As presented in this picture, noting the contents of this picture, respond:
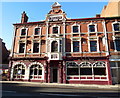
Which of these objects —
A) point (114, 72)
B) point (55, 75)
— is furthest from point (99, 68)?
point (55, 75)

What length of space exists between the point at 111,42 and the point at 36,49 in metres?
12.3

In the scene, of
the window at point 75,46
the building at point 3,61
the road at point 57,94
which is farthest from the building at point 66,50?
the road at point 57,94

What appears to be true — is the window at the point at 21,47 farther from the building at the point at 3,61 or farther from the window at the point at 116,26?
the window at the point at 116,26

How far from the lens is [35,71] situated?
52.4 ft

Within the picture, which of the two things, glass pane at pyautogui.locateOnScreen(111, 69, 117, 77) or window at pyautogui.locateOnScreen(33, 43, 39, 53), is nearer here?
glass pane at pyautogui.locateOnScreen(111, 69, 117, 77)

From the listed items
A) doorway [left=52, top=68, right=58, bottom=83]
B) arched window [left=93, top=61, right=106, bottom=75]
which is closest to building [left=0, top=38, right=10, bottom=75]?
doorway [left=52, top=68, right=58, bottom=83]

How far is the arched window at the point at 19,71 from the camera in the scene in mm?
16141

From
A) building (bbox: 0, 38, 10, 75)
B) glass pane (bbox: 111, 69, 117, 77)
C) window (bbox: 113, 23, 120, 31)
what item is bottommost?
glass pane (bbox: 111, 69, 117, 77)

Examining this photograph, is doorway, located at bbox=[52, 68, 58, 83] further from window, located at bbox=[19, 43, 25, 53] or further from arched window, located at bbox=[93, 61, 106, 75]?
window, located at bbox=[19, 43, 25, 53]

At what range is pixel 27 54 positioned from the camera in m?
16.7

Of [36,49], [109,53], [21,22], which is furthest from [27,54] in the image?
[109,53]

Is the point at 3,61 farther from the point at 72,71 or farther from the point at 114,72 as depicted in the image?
the point at 114,72

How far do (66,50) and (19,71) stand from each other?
334 inches

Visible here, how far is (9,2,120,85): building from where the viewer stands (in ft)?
48.1
